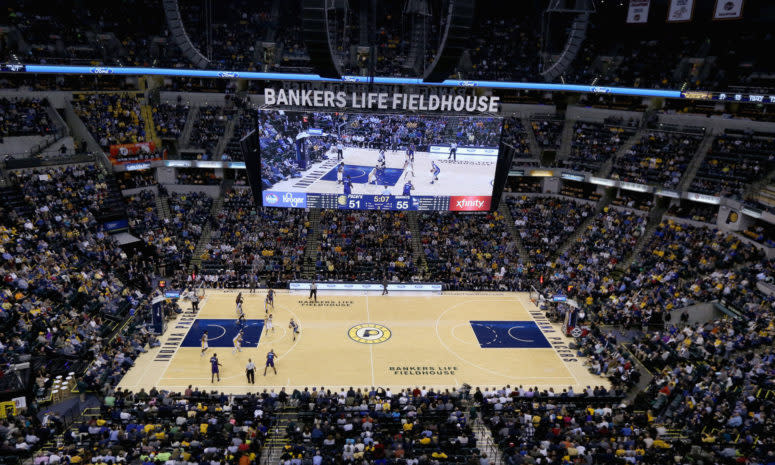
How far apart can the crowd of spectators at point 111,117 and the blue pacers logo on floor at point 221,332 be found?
58.4 ft

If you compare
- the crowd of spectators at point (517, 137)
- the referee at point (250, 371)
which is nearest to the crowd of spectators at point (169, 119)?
the referee at point (250, 371)

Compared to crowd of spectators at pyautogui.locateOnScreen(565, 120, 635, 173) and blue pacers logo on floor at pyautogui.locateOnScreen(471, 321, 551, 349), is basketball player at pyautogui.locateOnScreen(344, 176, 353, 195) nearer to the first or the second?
blue pacers logo on floor at pyautogui.locateOnScreen(471, 321, 551, 349)

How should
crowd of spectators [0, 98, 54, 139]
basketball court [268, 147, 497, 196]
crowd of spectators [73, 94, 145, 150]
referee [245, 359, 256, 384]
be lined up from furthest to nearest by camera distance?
crowd of spectators [73, 94, 145, 150]
crowd of spectators [0, 98, 54, 139]
basketball court [268, 147, 497, 196]
referee [245, 359, 256, 384]

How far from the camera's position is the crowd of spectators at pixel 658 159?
124 feet

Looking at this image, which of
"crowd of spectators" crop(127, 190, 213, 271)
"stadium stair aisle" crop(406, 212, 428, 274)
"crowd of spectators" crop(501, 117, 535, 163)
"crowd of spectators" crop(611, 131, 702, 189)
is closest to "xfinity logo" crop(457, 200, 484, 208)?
"stadium stair aisle" crop(406, 212, 428, 274)

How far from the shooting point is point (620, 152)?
41.2 meters

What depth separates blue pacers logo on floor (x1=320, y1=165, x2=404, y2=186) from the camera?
1171 inches

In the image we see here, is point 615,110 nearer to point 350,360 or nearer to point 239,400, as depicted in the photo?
point 350,360

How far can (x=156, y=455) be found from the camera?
16906 mm

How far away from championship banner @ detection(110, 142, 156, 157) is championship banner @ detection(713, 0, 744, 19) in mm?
39924

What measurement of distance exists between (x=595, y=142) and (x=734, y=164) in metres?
9.67

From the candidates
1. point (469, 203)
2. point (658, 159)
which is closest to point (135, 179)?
point (469, 203)

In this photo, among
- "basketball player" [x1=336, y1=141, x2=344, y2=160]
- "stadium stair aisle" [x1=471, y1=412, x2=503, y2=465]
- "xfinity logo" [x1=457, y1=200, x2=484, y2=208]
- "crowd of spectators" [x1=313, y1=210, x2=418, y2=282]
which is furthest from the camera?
"crowd of spectators" [x1=313, y1=210, x2=418, y2=282]

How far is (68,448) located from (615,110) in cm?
4270
